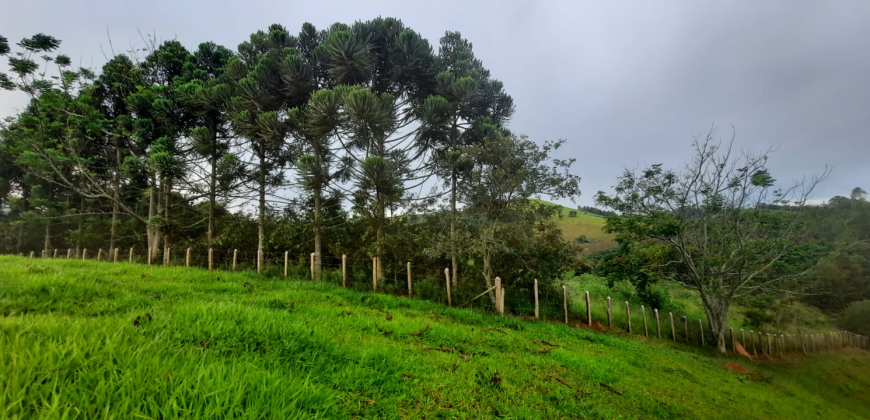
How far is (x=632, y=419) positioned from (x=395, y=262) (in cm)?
961

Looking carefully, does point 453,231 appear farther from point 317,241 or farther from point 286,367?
point 286,367

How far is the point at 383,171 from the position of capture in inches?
385

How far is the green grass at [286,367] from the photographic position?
4.75 feet

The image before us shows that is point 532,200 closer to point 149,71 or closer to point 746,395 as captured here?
point 746,395

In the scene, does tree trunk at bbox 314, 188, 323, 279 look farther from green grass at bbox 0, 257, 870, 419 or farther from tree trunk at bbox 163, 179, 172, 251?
tree trunk at bbox 163, 179, 172, 251

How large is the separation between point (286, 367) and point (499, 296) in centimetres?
688

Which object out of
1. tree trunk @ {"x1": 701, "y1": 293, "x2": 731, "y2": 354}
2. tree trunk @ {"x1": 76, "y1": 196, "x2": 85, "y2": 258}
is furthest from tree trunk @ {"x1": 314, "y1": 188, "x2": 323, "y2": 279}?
tree trunk @ {"x1": 76, "y1": 196, "x2": 85, "y2": 258}

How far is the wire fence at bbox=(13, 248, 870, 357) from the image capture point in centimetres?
970

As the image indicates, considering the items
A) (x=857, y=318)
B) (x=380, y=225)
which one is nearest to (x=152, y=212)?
A: (x=380, y=225)

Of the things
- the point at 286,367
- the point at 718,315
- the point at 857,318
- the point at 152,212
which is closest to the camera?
the point at 286,367

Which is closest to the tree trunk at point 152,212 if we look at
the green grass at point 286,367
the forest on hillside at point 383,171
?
the forest on hillside at point 383,171

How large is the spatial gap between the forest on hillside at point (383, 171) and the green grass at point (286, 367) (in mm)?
4379

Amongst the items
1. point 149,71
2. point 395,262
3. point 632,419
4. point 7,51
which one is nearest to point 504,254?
point 395,262

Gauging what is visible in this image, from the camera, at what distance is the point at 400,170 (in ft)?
36.1
